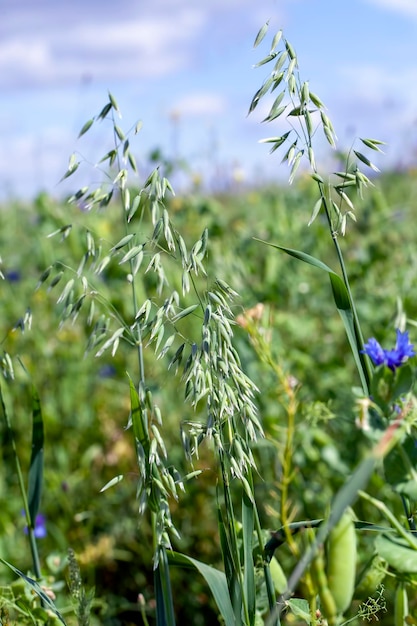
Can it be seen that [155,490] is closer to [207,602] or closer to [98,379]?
[207,602]

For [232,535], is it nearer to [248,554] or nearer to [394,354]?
[248,554]

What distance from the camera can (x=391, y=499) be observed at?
1.79m

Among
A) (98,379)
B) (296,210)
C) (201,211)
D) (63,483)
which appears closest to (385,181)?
(296,210)

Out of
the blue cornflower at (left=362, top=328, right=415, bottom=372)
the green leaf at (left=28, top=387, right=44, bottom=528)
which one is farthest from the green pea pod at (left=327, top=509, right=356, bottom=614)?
the green leaf at (left=28, top=387, right=44, bottom=528)

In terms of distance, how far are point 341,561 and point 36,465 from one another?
627 millimetres

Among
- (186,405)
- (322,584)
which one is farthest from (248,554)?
(186,405)

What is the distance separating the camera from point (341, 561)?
77cm

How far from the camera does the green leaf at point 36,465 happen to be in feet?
4.14

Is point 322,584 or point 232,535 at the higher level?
point 322,584

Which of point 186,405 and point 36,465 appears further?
point 186,405

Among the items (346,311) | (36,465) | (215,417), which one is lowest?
(36,465)

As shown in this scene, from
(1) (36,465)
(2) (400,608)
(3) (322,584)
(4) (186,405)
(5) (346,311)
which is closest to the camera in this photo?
(3) (322,584)

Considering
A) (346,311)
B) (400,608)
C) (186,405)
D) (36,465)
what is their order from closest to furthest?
(400,608) < (346,311) < (36,465) < (186,405)

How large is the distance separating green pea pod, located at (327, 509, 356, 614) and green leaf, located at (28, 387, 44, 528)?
23.9 inches
